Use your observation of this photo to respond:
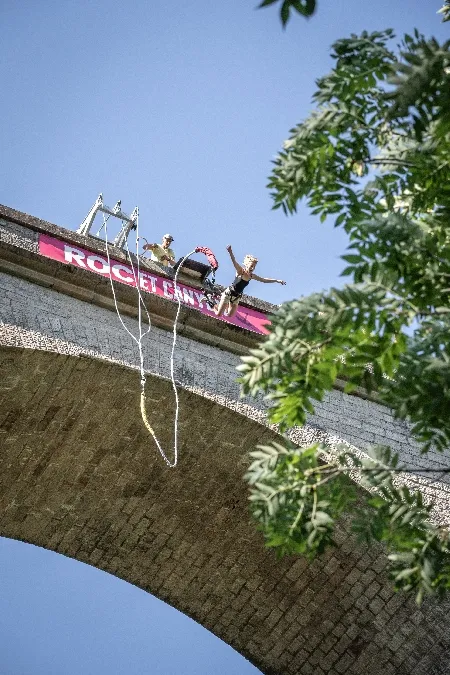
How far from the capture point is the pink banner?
23.2 feet

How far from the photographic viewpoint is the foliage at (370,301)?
12.0 feet

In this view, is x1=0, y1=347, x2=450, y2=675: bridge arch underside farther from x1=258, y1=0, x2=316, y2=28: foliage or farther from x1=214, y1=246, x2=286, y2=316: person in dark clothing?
x1=258, y1=0, x2=316, y2=28: foliage

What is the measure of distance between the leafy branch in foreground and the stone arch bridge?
280 cm

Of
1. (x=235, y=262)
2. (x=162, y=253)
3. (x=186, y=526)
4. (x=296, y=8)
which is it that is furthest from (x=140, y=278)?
(x=296, y=8)

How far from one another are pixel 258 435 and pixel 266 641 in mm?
2226

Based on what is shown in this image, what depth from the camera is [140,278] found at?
736cm

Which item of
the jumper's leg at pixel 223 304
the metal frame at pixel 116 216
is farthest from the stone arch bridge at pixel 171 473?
the metal frame at pixel 116 216

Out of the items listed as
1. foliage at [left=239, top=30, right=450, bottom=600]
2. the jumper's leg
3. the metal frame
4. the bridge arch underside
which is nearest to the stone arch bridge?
the bridge arch underside

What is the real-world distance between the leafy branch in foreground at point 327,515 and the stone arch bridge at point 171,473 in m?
2.80

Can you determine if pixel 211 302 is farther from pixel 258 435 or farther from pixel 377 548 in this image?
pixel 377 548

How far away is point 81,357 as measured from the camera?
20.7 feet

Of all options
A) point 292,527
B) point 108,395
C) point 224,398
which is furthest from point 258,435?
point 292,527

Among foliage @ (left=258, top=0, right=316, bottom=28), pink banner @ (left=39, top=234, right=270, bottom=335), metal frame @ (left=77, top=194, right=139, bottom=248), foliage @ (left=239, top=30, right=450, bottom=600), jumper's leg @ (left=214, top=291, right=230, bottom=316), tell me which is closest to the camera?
foliage @ (left=258, top=0, right=316, bottom=28)

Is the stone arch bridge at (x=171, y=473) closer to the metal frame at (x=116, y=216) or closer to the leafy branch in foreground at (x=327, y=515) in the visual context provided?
the metal frame at (x=116, y=216)
